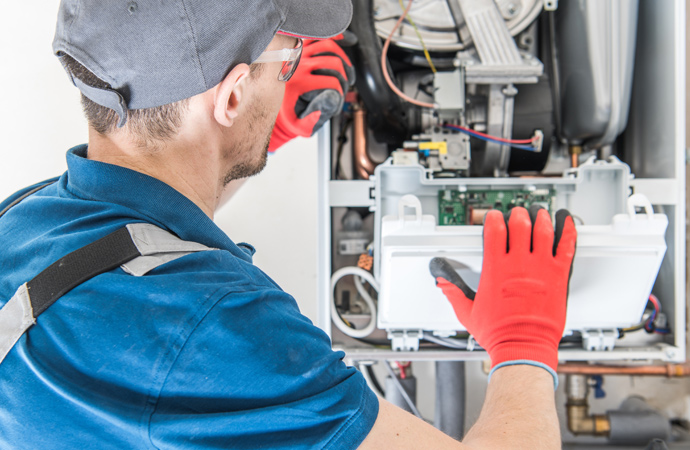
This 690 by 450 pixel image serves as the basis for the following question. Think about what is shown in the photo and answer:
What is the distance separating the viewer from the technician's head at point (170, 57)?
23.6 inches

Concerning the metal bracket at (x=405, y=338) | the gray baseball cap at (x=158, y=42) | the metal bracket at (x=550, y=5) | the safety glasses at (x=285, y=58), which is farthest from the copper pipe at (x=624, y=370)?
the gray baseball cap at (x=158, y=42)

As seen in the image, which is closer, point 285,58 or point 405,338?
point 285,58

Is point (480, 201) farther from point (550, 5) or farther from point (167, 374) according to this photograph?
point (167, 374)

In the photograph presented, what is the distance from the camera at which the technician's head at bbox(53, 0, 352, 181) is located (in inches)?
23.6

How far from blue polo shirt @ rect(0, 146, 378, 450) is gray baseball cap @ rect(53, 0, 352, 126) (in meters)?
0.20

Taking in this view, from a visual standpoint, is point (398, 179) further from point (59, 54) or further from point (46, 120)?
point (46, 120)

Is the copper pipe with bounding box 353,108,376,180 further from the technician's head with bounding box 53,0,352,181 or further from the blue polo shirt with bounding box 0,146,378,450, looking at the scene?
the blue polo shirt with bounding box 0,146,378,450

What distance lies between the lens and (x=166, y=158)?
0.69 metres

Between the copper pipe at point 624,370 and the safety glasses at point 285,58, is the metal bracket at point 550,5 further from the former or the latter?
the copper pipe at point 624,370

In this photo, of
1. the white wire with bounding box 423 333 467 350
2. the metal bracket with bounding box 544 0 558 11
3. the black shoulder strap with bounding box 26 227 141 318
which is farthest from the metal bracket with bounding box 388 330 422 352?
the metal bracket with bounding box 544 0 558 11

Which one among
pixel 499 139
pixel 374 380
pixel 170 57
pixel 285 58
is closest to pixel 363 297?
pixel 374 380

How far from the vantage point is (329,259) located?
3.80 ft

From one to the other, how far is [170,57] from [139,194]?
0.18 m

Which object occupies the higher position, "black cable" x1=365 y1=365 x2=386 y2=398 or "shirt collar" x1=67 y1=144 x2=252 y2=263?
"shirt collar" x1=67 y1=144 x2=252 y2=263
